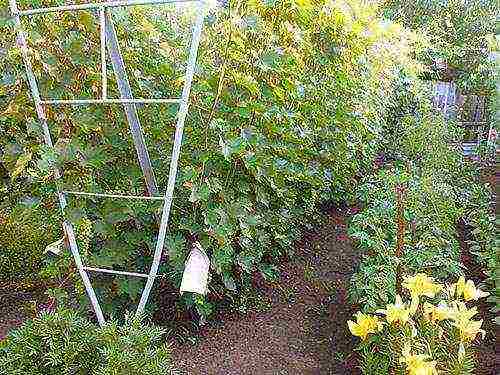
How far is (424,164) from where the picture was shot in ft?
18.0

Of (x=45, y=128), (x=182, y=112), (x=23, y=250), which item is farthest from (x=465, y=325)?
(x=23, y=250)

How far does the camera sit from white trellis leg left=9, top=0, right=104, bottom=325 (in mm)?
2561

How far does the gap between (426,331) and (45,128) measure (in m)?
1.98

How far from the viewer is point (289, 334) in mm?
3350

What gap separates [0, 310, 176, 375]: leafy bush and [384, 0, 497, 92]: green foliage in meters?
8.83

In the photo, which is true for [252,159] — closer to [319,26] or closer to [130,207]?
[130,207]

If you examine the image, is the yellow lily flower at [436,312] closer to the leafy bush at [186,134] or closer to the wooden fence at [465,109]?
the leafy bush at [186,134]

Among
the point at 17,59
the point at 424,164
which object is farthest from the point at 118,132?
the point at 424,164

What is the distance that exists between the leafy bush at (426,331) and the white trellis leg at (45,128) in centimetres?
132

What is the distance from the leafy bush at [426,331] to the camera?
7.49ft

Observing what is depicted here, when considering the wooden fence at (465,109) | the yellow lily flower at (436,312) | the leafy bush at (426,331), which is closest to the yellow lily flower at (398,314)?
the leafy bush at (426,331)

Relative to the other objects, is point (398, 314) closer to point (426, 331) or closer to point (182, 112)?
point (426, 331)

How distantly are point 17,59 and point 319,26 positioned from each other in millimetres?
2393

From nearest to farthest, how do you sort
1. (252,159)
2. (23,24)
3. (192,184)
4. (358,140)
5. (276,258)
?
(23,24) → (192,184) → (252,159) → (276,258) → (358,140)
